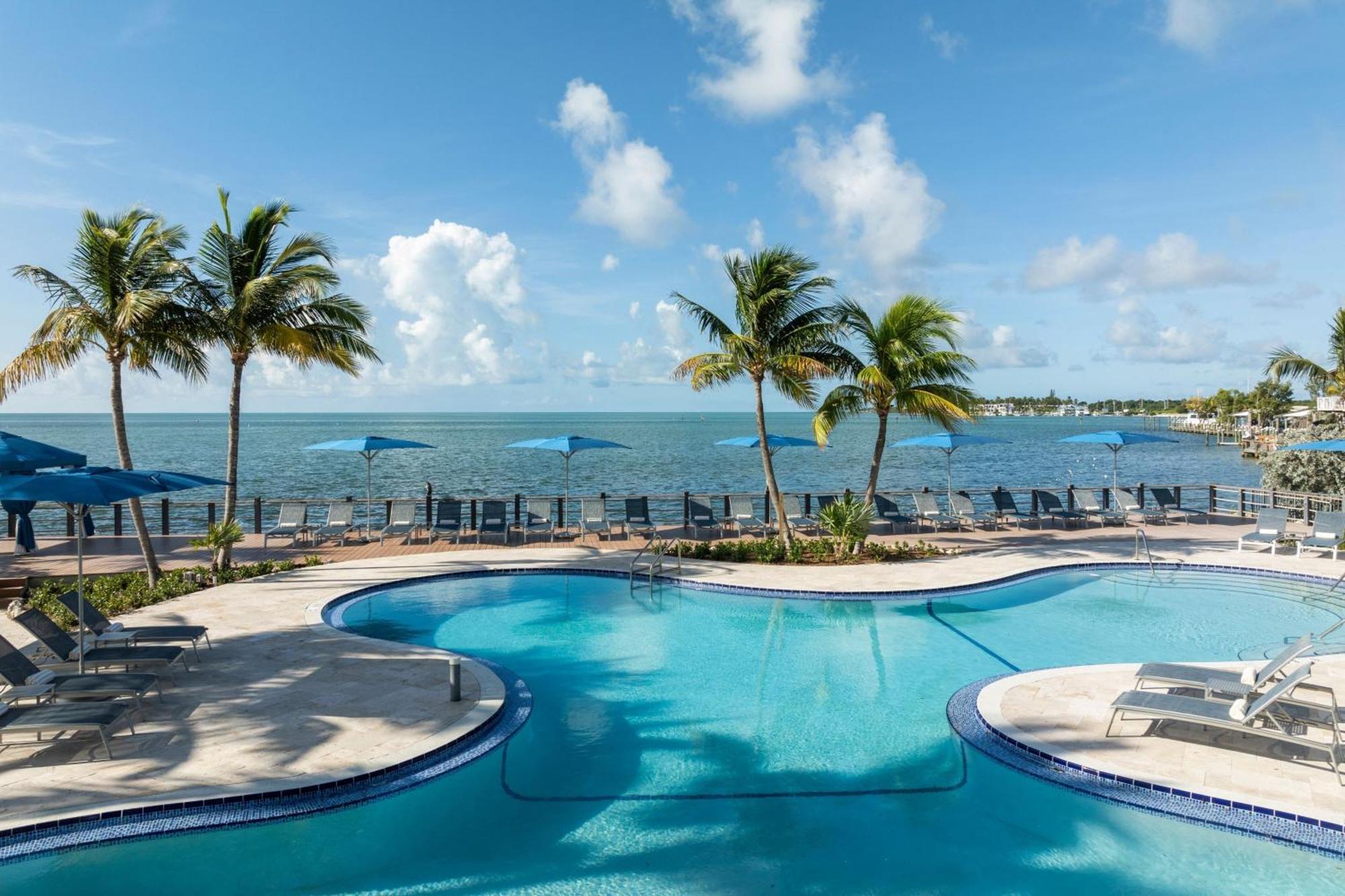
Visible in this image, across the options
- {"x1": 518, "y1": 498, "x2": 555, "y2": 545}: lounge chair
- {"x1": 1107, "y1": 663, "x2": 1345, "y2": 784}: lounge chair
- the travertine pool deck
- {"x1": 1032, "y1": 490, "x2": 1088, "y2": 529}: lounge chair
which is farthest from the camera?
{"x1": 1032, "y1": 490, "x2": 1088, "y2": 529}: lounge chair

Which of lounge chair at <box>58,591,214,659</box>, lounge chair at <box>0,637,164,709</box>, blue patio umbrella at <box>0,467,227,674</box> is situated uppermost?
blue patio umbrella at <box>0,467,227,674</box>

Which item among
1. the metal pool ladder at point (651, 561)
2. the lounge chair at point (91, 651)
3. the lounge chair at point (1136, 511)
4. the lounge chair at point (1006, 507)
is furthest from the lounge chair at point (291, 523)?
the lounge chair at point (1136, 511)

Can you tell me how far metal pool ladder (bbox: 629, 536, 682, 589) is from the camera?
13.6m

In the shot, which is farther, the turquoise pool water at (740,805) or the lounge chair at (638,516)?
the lounge chair at (638,516)

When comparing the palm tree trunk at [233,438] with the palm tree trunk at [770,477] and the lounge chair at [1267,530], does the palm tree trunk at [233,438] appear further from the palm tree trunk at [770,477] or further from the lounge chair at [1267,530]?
the lounge chair at [1267,530]

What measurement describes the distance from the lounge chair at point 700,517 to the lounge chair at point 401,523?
20.6 feet

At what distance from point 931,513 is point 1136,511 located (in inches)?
233

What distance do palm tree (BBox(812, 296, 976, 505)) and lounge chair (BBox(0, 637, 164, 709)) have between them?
11.6 metres

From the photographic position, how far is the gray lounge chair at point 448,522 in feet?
56.7

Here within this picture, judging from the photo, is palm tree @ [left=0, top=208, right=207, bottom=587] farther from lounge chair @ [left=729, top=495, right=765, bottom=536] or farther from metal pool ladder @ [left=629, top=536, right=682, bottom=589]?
lounge chair @ [left=729, top=495, right=765, bottom=536]

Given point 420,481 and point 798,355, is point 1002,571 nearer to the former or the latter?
point 798,355

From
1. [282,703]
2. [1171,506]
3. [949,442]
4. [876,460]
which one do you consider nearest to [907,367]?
[876,460]

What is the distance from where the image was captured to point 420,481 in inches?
1854

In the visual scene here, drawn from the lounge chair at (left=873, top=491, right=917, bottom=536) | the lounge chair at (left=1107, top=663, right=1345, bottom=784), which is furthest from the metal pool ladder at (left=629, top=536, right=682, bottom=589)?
the lounge chair at (left=1107, top=663, right=1345, bottom=784)
